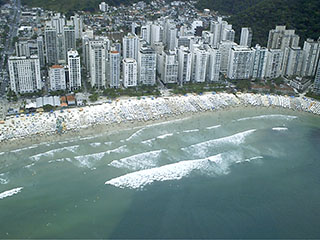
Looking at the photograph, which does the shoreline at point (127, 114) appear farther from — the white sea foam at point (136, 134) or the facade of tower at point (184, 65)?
the facade of tower at point (184, 65)

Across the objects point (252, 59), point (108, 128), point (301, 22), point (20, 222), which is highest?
point (301, 22)

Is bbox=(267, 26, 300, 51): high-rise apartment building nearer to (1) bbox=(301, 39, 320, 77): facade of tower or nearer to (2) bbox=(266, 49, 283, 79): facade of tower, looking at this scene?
(1) bbox=(301, 39, 320, 77): facade of tower

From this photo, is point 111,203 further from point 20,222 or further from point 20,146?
point 20,146

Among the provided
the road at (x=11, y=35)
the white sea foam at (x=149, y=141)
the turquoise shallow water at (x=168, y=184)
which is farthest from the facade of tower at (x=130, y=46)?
the white sea foam at (x=149, y=141)

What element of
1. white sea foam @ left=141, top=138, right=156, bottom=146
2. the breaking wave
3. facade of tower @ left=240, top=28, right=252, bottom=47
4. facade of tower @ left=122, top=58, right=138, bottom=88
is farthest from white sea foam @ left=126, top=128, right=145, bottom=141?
facade of tower @ left=240, top=28, right=252, bottom=47

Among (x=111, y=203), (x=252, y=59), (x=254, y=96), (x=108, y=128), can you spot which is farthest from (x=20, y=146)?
(x=252, y=59)

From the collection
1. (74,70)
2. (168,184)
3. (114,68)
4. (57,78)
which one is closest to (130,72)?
(114,68)

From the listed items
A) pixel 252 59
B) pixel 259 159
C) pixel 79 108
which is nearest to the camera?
pixel 259 159
